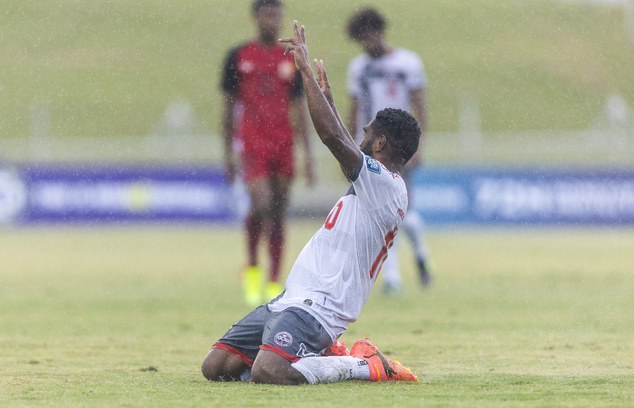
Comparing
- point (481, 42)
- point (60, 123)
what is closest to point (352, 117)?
point (60, 123)

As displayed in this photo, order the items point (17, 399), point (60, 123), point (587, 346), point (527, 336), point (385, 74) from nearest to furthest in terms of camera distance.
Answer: point (17, 399), point (587, 346), point (527, 336), point (385, 74), point (60, 123)

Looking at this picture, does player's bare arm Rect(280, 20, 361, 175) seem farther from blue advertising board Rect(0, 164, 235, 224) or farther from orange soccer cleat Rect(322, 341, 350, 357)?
blue advertising board Rect(0, 164, 235, 224)

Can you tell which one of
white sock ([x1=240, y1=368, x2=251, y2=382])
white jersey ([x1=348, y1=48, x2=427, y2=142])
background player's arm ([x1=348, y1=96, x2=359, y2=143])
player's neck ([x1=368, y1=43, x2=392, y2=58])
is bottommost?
white sock ([x1=240, y1=368, x2=251, y2=382])

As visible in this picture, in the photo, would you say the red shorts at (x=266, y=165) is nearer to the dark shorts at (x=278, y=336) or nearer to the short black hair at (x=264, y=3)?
the short black hair at (x=264, y=3)

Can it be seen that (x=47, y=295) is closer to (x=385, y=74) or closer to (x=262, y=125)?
(x=262, y=125)

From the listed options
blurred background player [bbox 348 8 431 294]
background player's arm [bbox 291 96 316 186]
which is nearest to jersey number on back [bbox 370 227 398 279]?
background player's arm [bbox 291 96 316 186]

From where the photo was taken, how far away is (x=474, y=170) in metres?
19.1

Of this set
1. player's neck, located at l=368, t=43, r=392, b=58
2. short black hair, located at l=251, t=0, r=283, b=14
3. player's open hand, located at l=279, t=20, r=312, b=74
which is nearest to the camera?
player's open hand, located at l=279, t=20, r=312, b=74

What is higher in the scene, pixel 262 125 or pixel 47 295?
pixel 262 125

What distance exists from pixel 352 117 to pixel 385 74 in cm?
51

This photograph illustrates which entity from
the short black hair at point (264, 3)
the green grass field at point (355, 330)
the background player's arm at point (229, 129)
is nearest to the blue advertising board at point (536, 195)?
the green grass field at point (355, 330)

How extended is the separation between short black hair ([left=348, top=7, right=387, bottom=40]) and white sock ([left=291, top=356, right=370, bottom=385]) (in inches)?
196

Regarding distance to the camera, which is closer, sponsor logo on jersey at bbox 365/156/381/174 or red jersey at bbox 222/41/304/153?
sponsor logo on jersey at bbox 365/156/381/174

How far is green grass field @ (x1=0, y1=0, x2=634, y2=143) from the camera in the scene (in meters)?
42.3
